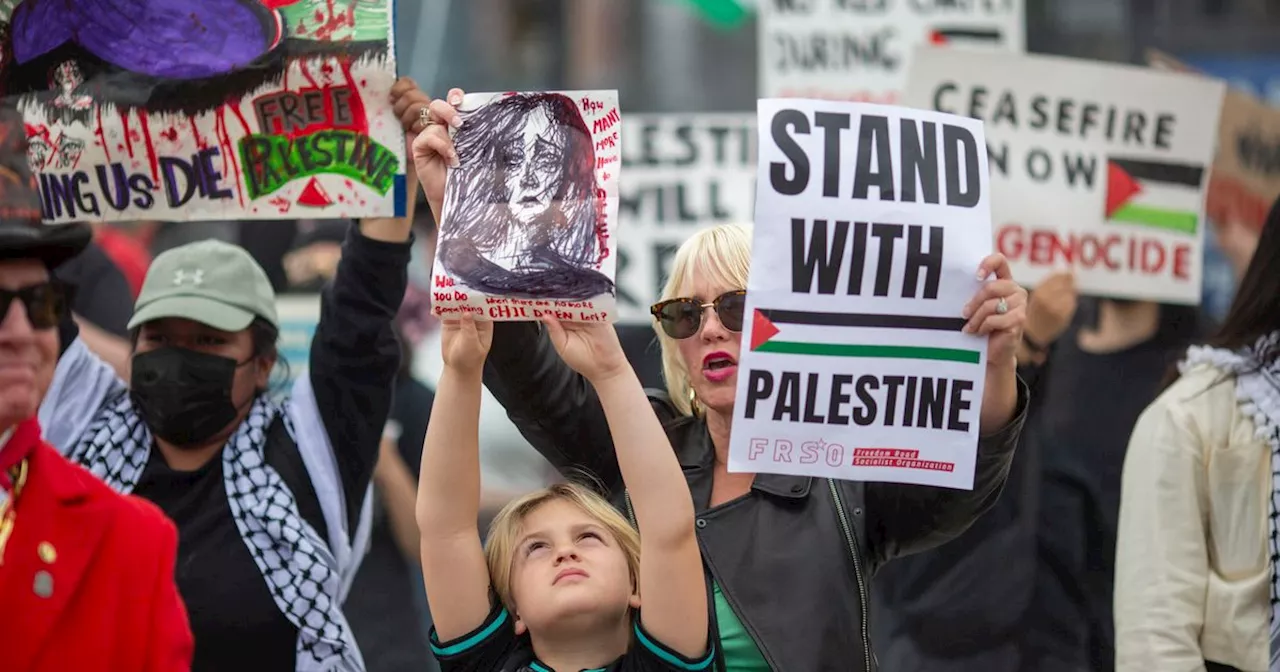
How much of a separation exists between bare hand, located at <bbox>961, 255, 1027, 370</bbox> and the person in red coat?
1326 mm

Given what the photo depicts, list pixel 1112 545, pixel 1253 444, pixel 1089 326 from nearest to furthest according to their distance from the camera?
pixel 1253 444, pixel 1112 545, pixel 1089 326

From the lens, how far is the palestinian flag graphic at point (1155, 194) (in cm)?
520

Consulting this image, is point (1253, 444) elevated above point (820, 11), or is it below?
below

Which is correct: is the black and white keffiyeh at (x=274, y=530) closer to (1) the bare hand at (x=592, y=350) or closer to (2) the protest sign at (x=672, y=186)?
(1) the bare hand at (x=592, y=350)

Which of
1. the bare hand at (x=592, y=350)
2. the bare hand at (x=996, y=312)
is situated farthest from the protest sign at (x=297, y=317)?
the bare hand at (x=996, y=312)

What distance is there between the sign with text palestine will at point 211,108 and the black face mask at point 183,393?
36cm

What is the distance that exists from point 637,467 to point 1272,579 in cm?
154

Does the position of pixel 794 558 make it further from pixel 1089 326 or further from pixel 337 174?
pixel 1089 326

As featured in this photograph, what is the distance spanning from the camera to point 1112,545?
5047 mm

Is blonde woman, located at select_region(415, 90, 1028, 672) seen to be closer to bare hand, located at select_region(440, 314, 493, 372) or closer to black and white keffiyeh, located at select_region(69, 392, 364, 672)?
bare hand, located at select_region(440, 314, 493, 372)

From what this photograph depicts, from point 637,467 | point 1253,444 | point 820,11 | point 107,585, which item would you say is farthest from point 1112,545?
point 107,585

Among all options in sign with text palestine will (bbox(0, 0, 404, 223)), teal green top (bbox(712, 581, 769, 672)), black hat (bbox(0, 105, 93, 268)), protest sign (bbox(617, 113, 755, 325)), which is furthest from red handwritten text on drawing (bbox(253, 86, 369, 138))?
protest sign (bbox(617, 113, 755, 325))

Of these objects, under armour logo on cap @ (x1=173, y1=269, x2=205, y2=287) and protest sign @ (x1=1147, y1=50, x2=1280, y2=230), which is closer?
under armour logo on cap @ (x1=173, y1=269, x2=205, y2=287)

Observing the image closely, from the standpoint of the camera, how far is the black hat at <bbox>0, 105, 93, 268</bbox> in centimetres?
257
